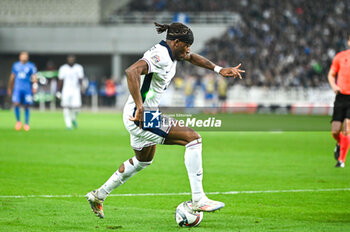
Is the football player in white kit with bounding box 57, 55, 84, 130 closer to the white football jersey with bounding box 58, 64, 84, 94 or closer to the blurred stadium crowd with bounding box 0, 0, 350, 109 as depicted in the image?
the white football jersey with bounding box 58, 64, 84, 94

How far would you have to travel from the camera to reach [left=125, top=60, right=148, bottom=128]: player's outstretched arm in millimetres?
6781

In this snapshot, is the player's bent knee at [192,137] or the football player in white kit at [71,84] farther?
the football player in white kit at [71,84]

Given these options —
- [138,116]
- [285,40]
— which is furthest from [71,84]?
[285,40]

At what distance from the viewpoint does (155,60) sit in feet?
23.0

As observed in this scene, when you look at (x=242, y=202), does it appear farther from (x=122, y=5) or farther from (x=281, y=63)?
(x=122, y=5)

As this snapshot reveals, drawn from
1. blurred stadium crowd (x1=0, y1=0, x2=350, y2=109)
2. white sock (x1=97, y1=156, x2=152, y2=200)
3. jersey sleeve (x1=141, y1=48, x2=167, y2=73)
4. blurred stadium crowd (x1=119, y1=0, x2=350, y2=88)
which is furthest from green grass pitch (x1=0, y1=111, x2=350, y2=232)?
blurred stadium crowd (x1=119, y1=0, x2=350, y2=88)

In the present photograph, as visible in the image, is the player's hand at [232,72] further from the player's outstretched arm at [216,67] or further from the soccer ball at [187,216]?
the soccer ball at [187,216]

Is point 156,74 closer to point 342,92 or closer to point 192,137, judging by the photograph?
point 192,137

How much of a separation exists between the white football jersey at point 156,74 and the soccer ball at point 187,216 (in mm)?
1170

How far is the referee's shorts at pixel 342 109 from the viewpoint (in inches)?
471

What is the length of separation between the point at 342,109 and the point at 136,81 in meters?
6.26

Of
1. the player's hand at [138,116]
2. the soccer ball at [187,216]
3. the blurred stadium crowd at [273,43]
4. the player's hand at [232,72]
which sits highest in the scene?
the player's hand at [232,72]

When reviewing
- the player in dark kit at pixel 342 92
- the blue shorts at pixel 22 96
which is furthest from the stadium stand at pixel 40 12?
the player in dark kit at pixel 342 92

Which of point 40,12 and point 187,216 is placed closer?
point 187,216
